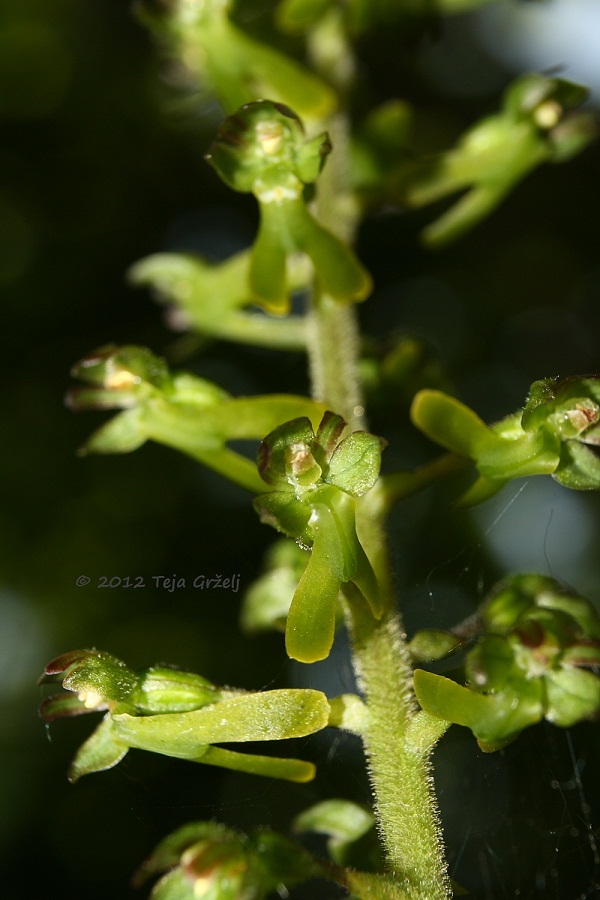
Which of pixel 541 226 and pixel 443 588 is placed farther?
A: pixel 541 226

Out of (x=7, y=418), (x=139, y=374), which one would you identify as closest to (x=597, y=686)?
(x=139, y=374)

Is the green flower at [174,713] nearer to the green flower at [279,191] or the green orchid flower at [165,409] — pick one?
the green orchid flower at [165,409]

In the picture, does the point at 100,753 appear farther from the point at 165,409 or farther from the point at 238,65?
the point at 238,65

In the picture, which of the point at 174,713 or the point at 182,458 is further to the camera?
the point at 182,458

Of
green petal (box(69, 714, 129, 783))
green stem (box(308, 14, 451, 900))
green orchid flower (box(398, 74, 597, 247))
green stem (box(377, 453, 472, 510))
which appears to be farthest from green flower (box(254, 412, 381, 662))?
green orchid flower (box(398, 74, 597, 247))

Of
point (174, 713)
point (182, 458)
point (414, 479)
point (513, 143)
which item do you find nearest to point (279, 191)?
point (414, 479)

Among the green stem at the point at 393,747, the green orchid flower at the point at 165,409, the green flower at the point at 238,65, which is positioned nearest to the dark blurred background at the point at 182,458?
the green stem at the point at 393,747

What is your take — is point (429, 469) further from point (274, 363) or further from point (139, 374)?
point (274, 363)

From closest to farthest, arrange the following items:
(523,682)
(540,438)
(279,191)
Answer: (523,682), (540,438), (279,191)

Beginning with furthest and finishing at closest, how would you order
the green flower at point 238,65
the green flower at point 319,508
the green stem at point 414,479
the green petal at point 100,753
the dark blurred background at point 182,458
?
the dark blurred background at point 182,458 < the green flower at point 238,65 < the green stem at point 414,479 < the green petal at point 100,753 < the green flower at point 319,508
